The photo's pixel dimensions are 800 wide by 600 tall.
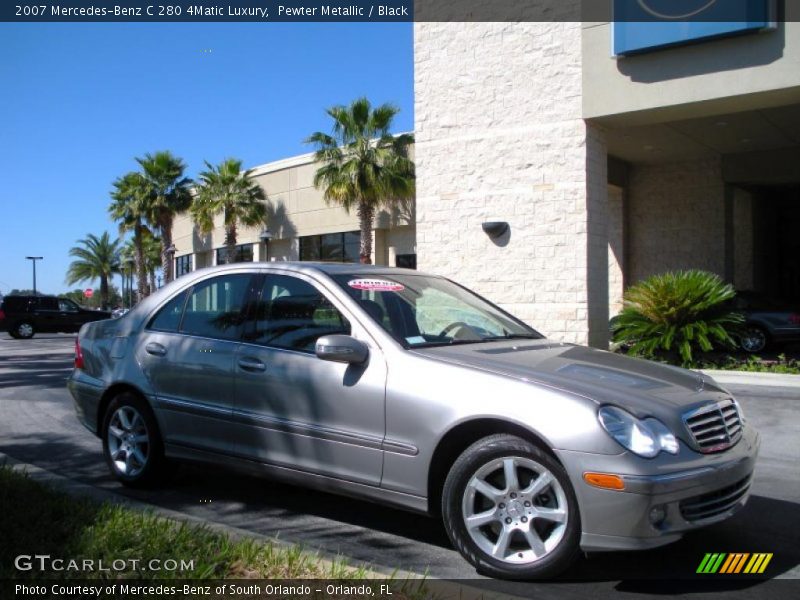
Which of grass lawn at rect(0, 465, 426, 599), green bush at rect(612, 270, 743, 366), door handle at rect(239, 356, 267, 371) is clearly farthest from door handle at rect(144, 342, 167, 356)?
green bush at rect(612, 270, 743, 366)

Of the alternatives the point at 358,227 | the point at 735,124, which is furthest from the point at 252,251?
the point at 735,124

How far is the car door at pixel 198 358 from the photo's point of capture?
485 centimetres

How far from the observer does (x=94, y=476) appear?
→ 591 cm

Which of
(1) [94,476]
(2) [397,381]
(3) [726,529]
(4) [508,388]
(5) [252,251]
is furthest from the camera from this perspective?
(5) [252,251]

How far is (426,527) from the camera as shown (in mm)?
4703

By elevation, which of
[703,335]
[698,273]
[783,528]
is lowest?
[783,528]

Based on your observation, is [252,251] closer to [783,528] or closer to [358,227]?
[358,227]

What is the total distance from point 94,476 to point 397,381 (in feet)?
10.5

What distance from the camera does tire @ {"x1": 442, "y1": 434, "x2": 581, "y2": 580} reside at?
140 inches

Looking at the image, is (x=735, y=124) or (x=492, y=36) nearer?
(x=492, y=36)

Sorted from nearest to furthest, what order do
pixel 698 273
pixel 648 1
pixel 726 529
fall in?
pixel 726 529 < pixel 648 1 < pixel 698 273

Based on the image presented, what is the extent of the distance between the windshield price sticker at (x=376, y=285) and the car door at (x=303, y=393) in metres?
0.21

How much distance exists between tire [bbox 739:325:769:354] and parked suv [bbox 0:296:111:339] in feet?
78.9

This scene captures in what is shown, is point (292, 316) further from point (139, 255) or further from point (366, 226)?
point (139, 255)
